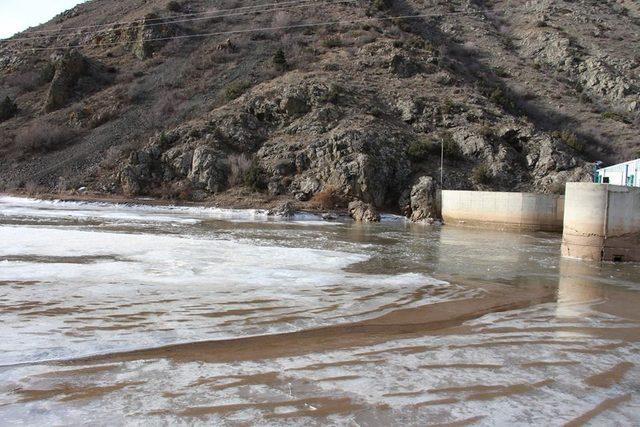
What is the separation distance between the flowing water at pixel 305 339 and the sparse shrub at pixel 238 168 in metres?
22.3

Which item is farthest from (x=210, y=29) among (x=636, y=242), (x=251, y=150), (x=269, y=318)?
(x=269, y=318)

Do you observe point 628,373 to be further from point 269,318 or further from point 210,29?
point 210,29

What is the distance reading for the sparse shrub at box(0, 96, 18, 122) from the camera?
170 feet

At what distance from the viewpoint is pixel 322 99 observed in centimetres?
4206

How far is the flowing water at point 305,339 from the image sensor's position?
17.0 ft

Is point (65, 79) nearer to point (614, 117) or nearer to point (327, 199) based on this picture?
point (327, 199)

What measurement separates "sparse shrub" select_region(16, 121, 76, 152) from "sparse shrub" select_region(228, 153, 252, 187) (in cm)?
1728

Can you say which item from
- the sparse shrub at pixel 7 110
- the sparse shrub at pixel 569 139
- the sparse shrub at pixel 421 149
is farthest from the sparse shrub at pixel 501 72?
the sparse shrub at pixel 7 110

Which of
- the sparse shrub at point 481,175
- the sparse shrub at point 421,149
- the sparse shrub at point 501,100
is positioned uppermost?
the sparse shrub at point 501,100

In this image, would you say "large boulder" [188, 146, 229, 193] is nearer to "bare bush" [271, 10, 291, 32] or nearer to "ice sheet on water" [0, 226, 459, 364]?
"ice sheet on water" [0, 226, 459, 364]

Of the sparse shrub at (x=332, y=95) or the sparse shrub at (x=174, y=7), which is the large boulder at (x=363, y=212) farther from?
the sparse shrub at (x=174, y=7)

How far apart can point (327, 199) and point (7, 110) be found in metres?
36.6

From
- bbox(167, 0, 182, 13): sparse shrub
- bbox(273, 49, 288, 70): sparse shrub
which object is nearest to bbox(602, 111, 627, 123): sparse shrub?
bbox(273, 49, 288, 70): sparse shrub

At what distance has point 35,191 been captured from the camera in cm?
3972
